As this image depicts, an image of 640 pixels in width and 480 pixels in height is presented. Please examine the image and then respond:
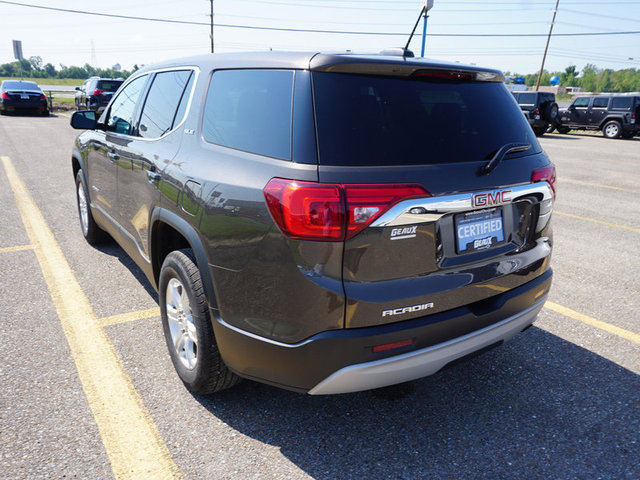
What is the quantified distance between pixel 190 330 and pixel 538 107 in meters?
23.6

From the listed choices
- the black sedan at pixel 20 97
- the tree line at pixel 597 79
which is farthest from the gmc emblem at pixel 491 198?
the tree line at pixel 597 79

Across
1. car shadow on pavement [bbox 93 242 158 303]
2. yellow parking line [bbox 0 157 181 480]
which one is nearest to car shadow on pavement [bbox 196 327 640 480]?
yellow parking line [bbox 0 157 181 480]

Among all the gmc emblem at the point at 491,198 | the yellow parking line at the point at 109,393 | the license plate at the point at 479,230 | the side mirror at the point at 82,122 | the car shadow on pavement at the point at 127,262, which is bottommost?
the yellow parking line at the point at 109,393

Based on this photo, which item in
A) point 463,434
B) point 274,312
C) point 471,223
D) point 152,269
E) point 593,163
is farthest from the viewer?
point 593,163

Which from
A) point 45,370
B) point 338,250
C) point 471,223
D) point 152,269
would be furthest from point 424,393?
point 45,370

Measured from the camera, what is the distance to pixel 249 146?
2227 millimetres

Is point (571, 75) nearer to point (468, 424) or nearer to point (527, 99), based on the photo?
point (527, 99)

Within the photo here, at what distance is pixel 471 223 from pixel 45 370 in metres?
2.55

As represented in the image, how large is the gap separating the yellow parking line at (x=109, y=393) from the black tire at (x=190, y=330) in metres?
0.31

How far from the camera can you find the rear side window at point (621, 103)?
2150cm

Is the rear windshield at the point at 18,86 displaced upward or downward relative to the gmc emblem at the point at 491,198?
upward

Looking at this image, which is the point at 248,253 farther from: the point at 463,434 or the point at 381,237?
the point at 463,434

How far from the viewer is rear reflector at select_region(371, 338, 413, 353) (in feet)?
6.51

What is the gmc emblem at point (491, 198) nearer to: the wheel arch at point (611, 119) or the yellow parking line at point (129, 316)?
the yellow parking line at point (129, 316)
